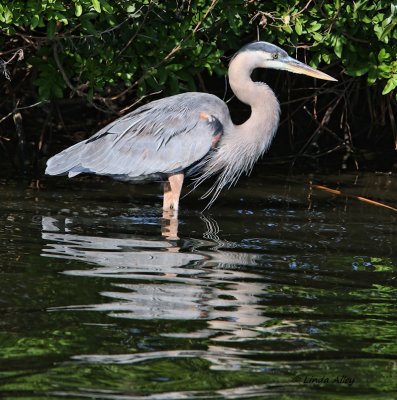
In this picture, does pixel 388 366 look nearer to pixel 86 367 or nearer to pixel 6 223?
pixel 86 367

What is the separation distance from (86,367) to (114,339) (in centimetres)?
34

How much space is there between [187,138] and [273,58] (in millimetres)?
872

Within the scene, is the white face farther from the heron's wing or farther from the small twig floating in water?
the small twig floating in water

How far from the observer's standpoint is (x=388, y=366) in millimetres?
3996

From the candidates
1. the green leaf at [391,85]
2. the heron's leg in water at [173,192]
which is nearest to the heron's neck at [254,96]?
the heron's leg in water at [173,192]

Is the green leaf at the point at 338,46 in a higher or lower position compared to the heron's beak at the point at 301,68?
higher

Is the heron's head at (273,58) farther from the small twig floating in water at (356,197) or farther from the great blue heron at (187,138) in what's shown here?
the small twig floating in water at (356,197)

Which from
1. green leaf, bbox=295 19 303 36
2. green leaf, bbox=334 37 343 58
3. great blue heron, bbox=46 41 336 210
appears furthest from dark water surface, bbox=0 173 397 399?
green leaf, bbox=295 19 303 36

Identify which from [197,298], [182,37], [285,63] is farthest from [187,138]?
[197,298]

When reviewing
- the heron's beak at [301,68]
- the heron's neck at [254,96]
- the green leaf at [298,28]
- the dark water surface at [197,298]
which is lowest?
the dark water surface at [197,298]

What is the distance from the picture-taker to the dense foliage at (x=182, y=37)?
7.27 meters

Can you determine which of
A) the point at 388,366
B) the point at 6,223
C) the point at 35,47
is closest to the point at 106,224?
the point at 6,223

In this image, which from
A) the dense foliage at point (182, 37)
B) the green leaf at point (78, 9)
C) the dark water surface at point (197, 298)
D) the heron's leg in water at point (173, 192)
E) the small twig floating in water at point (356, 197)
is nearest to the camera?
the dark water surface at point (197, 298)

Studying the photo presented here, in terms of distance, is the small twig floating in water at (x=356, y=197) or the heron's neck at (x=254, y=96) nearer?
the heron's neck at (x=254, y=96)
